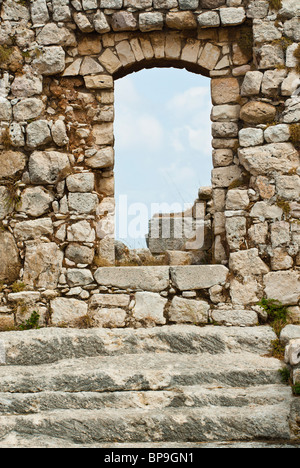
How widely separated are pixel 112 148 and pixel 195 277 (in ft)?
5.83

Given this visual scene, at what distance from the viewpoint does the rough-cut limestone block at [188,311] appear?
213 inches

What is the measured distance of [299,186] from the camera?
18.1 feet

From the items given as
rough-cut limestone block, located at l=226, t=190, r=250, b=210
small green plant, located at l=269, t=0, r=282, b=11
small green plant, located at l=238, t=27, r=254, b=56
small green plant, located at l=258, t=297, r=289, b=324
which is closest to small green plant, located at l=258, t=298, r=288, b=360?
small green plant, located at l=258, t=297, r=289, b=324

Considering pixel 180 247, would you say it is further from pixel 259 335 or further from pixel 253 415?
pixel 253 415

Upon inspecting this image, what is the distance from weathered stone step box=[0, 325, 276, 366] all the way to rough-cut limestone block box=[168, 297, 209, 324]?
0.32 metres

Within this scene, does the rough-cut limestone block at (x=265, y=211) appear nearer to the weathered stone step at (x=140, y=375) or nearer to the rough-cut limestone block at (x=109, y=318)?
the weathered stone step at (x=140, y=375)

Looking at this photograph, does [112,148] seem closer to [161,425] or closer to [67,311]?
[67,311]

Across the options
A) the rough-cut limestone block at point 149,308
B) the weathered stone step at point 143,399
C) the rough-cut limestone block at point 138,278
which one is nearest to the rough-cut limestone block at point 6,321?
the rough-cut limestone block at point 138,278

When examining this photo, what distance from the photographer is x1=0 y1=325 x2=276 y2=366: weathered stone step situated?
4895 mm

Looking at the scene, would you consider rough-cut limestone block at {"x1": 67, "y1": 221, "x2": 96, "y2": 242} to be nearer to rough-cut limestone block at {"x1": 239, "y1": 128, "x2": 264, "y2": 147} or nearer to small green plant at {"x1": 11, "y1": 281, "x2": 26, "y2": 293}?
small green plant at {"x1": 11, "y1": 281, "x2": 26, "y2": 293}

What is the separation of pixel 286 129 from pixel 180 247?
2.07m

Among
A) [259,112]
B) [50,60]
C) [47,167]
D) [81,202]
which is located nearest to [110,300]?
[81,202]

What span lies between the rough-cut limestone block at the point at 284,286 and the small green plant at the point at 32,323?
8.05ft
